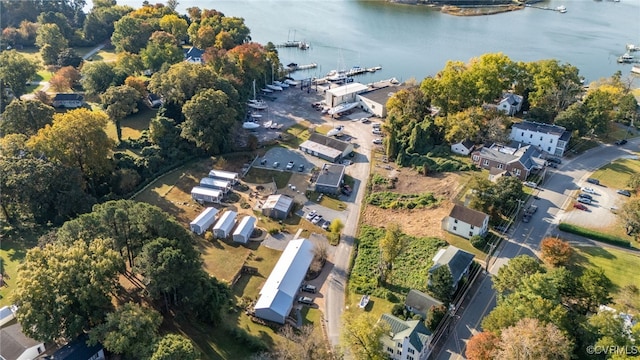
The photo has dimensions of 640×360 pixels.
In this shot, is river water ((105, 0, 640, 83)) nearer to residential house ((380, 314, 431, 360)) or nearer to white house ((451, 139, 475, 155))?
white house ((451, 139, 475, 155))

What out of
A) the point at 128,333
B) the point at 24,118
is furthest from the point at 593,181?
the point at 24,118

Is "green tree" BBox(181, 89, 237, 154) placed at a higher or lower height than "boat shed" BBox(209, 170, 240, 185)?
higher

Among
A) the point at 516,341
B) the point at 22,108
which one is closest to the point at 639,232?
the point at 516,341

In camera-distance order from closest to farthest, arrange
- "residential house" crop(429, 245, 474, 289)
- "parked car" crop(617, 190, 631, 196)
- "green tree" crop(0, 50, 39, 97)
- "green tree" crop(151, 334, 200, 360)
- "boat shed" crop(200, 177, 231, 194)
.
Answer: "green tree" crop(151, 334, 200, 360), "residential house" crop(429, 245, 474, 289), "parked car" crop(617, 190, 631, 196), "boat shed" crop(200, 177, 231, 194), "green tree" crop(0, 50, 39, 97)

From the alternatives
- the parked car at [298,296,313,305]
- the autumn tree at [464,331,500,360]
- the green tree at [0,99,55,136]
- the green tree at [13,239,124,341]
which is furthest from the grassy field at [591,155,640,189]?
the green tree at [0,99,55,136]

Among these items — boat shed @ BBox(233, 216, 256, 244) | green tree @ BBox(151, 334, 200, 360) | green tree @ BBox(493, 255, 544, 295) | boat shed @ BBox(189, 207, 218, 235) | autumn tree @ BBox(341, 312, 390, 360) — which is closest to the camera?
green tree @ BBox(151, 334, 200, 360)

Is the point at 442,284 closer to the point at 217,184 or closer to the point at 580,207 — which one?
the point at 580,207
